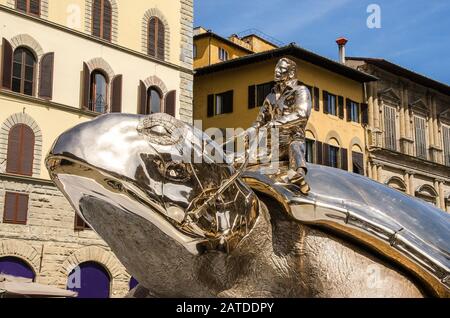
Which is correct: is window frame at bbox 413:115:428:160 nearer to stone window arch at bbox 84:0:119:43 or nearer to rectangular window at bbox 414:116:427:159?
rectangular window at bbox 414:116:427:159

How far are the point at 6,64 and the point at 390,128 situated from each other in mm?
24326

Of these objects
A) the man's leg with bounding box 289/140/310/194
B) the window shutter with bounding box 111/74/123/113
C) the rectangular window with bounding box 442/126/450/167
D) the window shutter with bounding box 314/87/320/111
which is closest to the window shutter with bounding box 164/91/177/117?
the window shutter with bounding box 111/74/123/113

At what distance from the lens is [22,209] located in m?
23.8

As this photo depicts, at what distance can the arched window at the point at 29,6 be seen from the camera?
25094mm

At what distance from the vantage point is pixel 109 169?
4770 mm

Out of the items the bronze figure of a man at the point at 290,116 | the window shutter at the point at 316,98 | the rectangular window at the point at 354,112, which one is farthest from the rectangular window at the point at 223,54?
the bronze figure of a man at the point at 290,116

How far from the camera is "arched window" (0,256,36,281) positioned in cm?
2334

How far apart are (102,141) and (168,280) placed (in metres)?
1.18

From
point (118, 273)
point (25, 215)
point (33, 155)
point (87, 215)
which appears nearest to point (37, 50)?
point (33, 155)

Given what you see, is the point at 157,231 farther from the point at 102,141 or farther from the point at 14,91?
the point at 14,91

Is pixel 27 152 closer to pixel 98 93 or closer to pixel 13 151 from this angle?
pixel 13 151

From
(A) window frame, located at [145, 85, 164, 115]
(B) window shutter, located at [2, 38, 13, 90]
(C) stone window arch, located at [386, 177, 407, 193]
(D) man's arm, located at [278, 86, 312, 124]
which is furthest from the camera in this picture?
(C) stone window arch, located at [386, 177, 407, 193]

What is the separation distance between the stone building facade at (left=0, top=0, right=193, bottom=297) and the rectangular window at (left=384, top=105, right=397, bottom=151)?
15.5m
